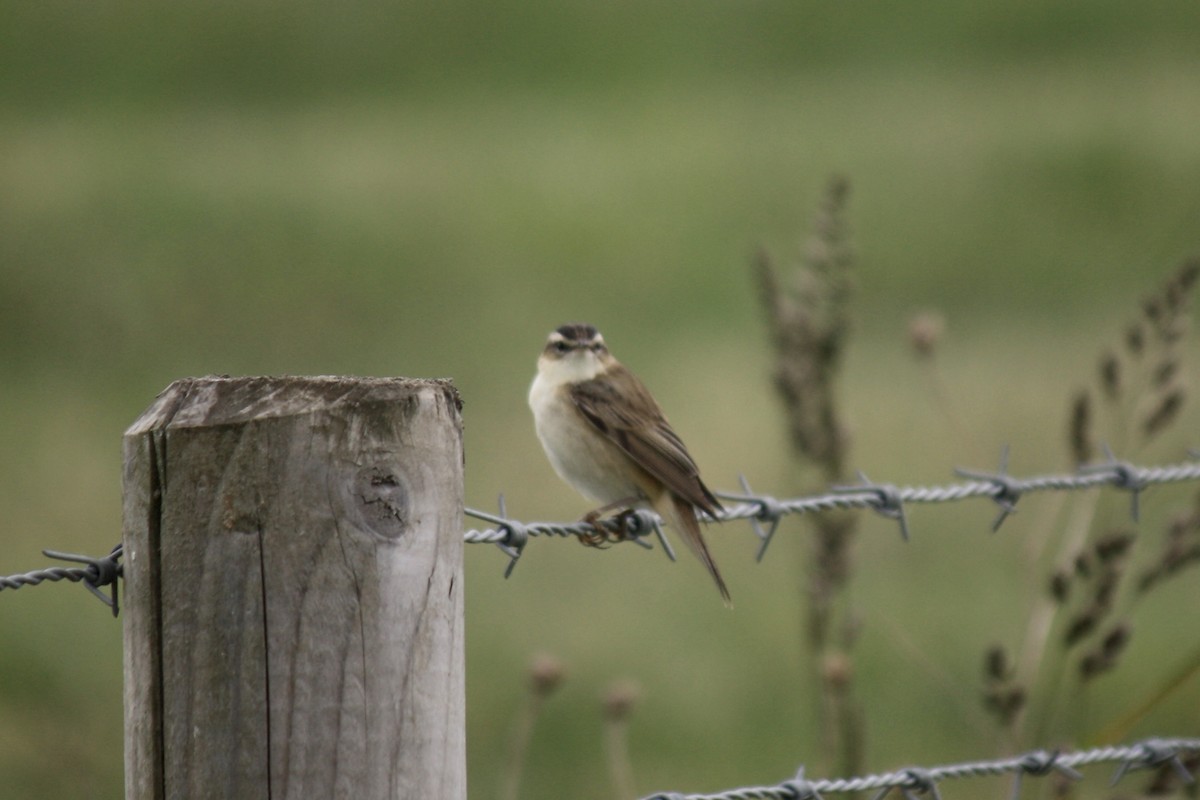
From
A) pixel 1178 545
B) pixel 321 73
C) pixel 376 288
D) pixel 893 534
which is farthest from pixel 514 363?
pixel 1178 545

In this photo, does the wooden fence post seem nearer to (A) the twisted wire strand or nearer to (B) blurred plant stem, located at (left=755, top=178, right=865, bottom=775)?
(A) the twisted wire strand

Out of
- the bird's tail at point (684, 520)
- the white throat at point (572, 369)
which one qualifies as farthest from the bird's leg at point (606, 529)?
the white throat at point (572, 369)

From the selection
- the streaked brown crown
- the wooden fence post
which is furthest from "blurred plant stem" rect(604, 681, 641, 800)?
the wooden fence post

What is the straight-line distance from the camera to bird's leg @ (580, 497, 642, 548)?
185 inches

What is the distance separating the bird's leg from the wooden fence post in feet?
7.00

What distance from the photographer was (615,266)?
14305 millimetres

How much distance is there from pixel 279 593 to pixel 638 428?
321cm

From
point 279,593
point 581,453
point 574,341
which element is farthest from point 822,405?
point 279,593

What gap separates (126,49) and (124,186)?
8.19 ft

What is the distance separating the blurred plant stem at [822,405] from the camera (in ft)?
17.2

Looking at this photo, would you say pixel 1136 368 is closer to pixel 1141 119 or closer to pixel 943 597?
pixel 943 597

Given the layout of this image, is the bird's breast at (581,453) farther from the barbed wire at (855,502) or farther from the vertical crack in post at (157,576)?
the vertical crack in post at (157,576)

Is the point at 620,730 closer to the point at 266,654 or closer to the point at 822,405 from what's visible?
the point at 822,405

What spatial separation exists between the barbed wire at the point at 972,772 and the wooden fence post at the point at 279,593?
1.02 meters
